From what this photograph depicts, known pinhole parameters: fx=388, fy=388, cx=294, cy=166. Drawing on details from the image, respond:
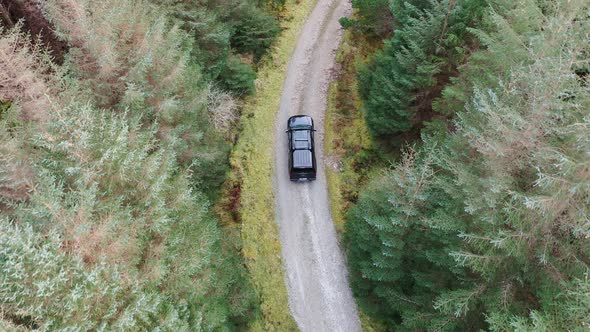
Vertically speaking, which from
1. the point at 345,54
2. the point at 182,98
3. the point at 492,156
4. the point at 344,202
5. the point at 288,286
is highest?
the point at 345,54

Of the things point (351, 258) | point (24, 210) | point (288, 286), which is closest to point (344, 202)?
point (351, 258)

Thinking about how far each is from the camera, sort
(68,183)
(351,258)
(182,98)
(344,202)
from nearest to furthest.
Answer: (68,183), (182,98), (351,258), (344,202)

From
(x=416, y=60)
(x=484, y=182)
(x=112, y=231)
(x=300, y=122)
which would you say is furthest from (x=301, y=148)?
(x=112, y=231)

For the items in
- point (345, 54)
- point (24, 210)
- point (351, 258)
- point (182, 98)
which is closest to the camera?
point (24, 210)

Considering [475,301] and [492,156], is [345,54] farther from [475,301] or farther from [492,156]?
[475,301]

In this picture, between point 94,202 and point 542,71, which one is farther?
point 542,71

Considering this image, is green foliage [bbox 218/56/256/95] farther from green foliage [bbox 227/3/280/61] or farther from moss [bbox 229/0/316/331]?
green foliage [bbox 227/3/280/61]

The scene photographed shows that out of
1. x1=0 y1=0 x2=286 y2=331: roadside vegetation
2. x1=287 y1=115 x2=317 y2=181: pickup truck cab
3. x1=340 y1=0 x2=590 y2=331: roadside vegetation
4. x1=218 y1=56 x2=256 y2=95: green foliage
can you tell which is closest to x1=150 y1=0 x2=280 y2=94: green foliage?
x1=218 y1=56 x2=256 y2=95: green foliage

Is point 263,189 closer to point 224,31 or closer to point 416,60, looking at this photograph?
point 224,31
